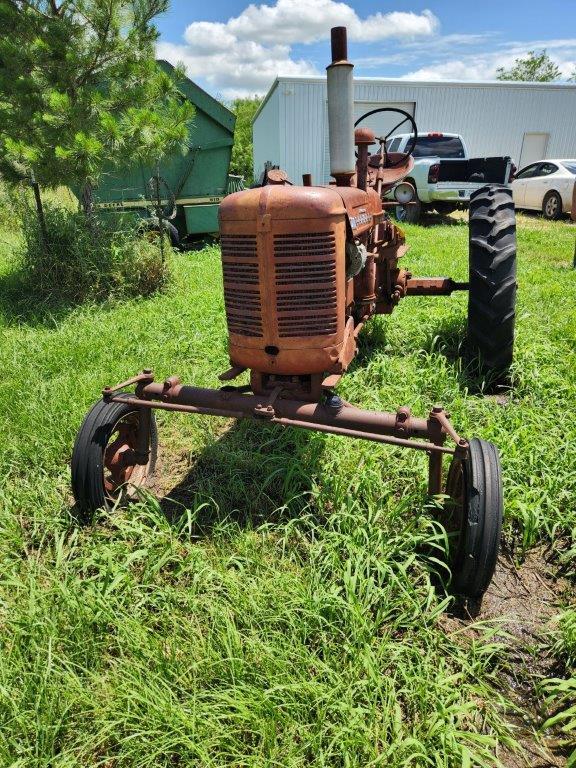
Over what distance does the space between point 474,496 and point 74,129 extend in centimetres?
507

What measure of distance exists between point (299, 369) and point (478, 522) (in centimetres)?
94

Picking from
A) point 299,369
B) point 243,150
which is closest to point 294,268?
point 299,369

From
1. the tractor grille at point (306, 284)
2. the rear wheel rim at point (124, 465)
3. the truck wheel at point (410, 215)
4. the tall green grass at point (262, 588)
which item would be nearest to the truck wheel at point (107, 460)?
the rear wheel rim at point (124, 465)

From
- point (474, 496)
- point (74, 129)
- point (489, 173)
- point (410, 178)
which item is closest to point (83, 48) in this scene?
point (74, 129)

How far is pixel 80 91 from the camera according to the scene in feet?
17.6

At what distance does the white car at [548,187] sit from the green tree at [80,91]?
8.17 metres

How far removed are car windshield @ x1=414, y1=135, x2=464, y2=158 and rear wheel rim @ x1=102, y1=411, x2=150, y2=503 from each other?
36.6 ft

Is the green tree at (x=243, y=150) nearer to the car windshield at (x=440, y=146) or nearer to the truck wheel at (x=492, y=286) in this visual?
the car windshield at (x=440, y=146)

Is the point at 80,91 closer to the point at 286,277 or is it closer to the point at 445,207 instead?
the point at 286,277

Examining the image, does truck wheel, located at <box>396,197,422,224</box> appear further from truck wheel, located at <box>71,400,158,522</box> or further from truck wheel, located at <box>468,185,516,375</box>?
truck wheel, located at <box>71,400,158,522</box>

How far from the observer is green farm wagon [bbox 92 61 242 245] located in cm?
854

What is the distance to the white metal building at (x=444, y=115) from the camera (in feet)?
51.0

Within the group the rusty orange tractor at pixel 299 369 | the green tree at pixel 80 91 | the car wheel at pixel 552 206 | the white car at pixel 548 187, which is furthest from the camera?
the car wheel at pixel 552 206

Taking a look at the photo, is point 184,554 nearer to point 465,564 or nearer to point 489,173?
point 465,564
